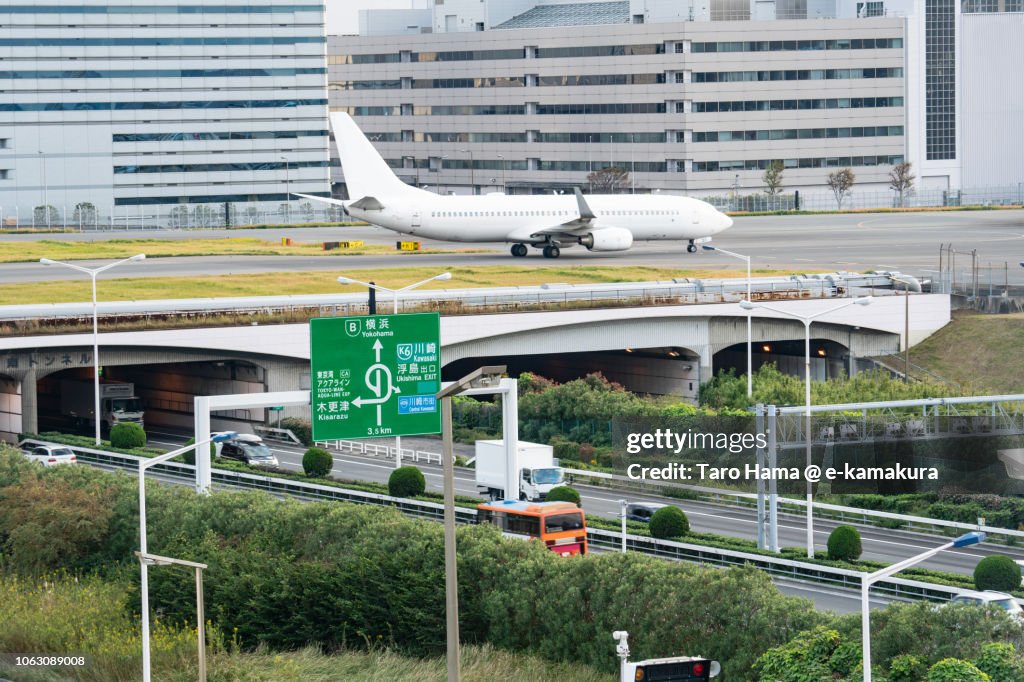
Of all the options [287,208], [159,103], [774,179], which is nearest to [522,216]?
[774,179]

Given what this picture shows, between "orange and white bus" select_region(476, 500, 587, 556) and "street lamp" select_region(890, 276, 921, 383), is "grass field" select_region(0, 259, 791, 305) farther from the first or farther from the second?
→ "orange and white bus" select_region(476, 500, 587, 556)

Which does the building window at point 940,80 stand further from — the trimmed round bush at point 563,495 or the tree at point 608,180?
the trimmed round bush at point 563,495

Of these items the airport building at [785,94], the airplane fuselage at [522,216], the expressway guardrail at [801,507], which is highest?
the airport building at [785,94]

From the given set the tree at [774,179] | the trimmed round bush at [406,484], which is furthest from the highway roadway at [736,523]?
the tree at [774,179]

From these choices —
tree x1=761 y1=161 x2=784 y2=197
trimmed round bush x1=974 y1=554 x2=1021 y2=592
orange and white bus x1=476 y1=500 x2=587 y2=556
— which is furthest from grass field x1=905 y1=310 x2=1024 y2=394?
tree x1=761 y1=161 x2=784 y2=197

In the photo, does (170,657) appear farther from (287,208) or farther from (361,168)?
(287,208)

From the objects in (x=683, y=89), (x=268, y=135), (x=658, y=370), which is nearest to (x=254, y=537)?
(x=658, y=370)
